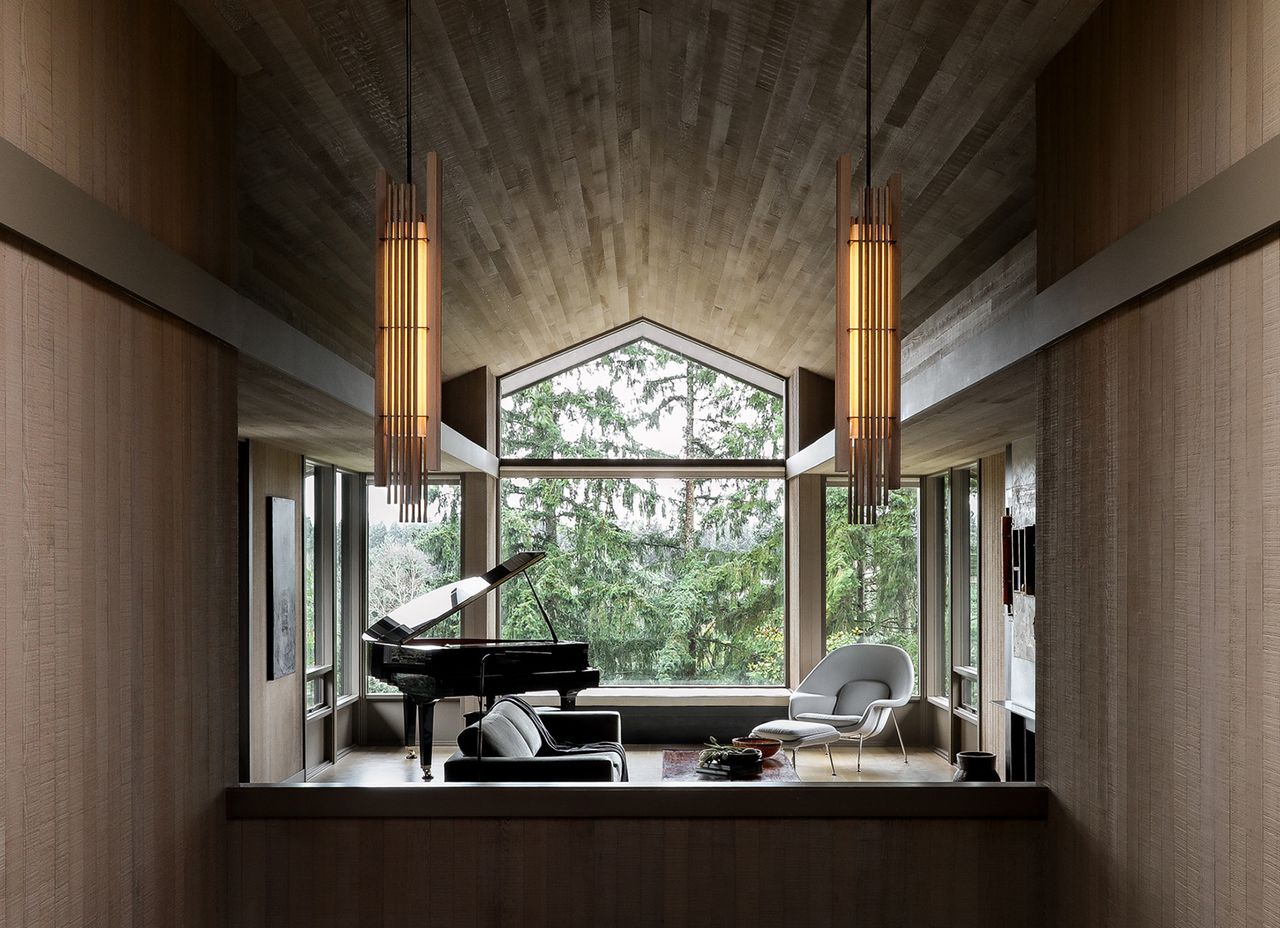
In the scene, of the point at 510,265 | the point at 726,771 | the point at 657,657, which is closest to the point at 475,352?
the point at 510,265

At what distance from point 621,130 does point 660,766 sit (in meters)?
4.84

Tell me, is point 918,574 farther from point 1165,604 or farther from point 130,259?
point 130,259

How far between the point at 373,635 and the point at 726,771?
2.42m

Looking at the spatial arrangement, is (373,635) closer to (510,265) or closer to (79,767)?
(510,265)

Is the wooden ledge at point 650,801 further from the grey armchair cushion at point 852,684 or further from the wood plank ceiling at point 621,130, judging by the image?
the grey armchair cushion at point 852,684

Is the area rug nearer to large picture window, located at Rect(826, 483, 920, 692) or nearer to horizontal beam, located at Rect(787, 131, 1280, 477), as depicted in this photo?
large picture window, located at Rect(826, 483, 920, 692)

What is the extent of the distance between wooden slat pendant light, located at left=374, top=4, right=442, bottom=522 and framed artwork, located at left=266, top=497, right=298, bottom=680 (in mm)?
4412

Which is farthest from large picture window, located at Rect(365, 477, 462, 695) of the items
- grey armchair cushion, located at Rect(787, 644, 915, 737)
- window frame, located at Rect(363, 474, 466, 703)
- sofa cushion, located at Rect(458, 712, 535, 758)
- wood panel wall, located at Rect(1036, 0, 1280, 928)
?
wood panel wall, located at Rect(1036, 0, 1280, 928)

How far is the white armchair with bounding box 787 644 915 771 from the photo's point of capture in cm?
A: 865

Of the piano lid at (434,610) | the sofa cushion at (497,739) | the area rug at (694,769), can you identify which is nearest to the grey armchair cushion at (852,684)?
the area rug at (694,769)

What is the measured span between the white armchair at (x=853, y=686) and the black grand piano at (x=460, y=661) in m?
2.07

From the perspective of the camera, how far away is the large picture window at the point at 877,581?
9820mm

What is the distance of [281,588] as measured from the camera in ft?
24.5

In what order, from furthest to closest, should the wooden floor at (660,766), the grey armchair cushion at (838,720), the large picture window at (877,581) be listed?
the large picture window at (877,581) → the grey armchair cushion at (838,720) → the wooden floor at (660,766)
